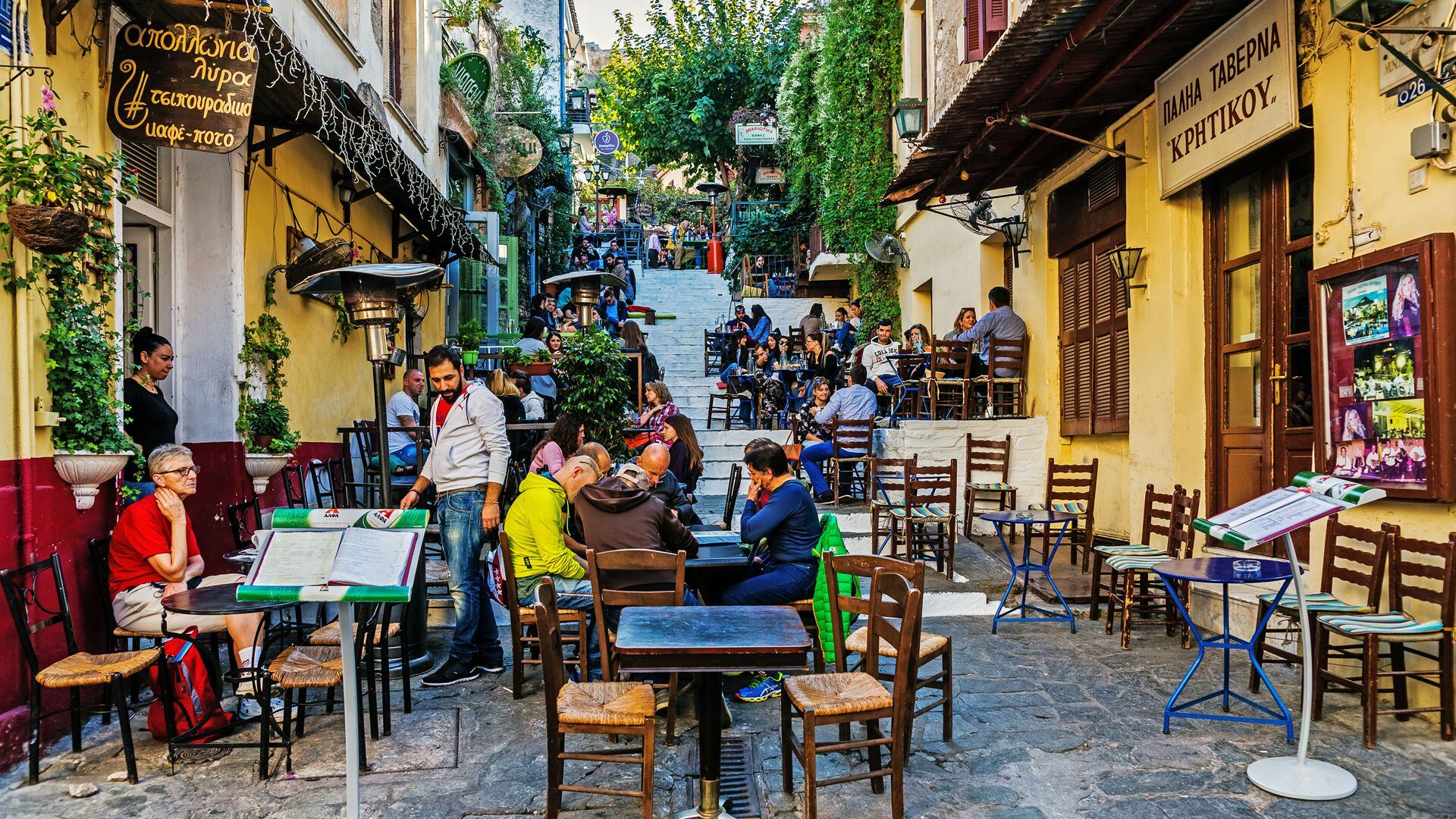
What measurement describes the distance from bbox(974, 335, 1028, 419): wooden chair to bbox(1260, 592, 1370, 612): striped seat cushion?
5.74 meters

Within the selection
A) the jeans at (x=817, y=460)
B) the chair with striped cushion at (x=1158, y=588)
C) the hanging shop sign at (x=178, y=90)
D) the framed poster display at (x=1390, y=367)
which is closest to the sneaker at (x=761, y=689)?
the chair with striped cushion at (x=1158, y=588)

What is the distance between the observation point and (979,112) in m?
8.13

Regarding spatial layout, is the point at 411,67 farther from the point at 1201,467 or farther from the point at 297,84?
the point at 1201,467

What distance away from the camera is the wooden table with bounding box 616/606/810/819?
136 inches

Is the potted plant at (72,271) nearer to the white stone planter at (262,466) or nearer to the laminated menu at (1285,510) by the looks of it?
the white stone planter at (262,466)

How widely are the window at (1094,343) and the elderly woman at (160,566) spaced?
Result: 286 inches

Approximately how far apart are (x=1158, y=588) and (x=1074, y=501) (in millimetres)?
2469

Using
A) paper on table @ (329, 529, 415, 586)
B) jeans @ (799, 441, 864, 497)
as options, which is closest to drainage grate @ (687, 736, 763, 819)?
paper on table @ (329, 529, 415, 586)

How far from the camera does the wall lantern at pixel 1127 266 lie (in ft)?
26.8

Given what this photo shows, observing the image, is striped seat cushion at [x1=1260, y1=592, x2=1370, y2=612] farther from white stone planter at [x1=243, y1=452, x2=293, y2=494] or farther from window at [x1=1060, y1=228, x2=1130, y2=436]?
white stone planter at [x1=243, y1=452, x2=293, y2=494]

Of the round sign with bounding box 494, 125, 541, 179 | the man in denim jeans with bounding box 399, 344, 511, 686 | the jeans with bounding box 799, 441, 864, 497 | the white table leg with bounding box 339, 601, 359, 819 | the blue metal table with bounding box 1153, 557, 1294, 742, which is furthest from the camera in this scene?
the round sign with bounding box 494, 125, 541, 179

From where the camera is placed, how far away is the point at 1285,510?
156 inches

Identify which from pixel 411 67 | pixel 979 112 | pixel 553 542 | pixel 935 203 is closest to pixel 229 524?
pixel 553 542

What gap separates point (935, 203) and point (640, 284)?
15.8 m
